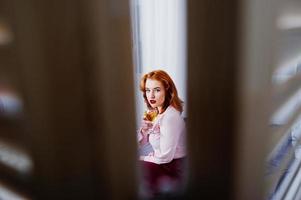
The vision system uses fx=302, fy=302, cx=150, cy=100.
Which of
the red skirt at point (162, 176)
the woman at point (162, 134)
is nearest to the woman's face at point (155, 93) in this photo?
the woman at point (162, 134)

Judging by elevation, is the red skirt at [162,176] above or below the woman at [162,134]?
below

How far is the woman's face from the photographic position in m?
0.48

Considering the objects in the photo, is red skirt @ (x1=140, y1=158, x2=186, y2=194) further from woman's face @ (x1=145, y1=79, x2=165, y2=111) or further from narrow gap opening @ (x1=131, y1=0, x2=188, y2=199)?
woman's face @ (x1=145, y1=79, x2=165, y2=111)

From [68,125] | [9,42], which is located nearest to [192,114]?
[68,125]

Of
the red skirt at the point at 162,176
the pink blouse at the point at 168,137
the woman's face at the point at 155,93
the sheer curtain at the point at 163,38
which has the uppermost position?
the sheer curtain at the point at 163,38

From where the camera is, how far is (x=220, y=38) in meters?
0.44

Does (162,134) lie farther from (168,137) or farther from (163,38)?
(163,38)

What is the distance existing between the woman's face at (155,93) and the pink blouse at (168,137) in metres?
0.02

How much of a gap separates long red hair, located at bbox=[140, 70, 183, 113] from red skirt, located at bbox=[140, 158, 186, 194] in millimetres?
97

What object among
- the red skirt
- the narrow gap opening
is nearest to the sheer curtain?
the narrow gap opening

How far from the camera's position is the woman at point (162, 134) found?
49 cm

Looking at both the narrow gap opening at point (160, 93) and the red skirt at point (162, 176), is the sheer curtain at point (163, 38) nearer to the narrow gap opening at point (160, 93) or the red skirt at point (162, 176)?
the narrow gap opening at point (160, 93)

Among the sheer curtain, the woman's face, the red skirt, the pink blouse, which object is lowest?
the red skirt

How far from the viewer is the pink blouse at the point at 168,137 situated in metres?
0.50
